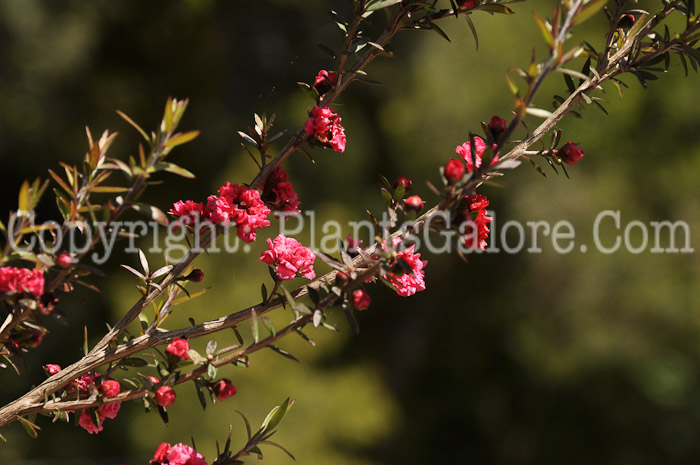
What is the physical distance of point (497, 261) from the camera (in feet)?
10.9

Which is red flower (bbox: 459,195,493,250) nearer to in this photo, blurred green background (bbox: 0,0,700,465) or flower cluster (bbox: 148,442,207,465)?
flower cluster (bbox: 148,442,207,465)

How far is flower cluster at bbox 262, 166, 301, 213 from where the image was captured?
1.95 feet

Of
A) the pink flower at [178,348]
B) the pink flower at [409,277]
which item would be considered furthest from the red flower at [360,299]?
the pink flower at [178,348]

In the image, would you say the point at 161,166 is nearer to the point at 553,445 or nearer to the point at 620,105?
the point at 620,105

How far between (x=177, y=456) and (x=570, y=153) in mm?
417

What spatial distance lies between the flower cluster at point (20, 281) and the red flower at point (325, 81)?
11.2 inches

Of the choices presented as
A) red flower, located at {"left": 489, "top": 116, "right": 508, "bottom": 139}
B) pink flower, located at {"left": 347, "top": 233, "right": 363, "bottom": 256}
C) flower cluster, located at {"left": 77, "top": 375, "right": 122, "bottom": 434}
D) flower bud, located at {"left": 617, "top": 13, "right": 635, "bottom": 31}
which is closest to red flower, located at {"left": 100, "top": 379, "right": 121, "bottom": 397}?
flower cluster, located at {"left": 77, "top": 375, "right": 122, "bottom": 434}

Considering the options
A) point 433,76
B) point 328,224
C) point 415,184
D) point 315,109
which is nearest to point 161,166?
point 315,109

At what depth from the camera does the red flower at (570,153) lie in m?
0.59

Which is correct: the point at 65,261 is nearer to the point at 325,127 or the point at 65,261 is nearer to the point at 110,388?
the point at 110,388

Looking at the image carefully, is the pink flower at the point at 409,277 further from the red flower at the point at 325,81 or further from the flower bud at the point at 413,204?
the red flower at the point at 325,81

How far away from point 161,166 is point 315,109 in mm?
173

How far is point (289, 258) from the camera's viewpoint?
0.56 meters

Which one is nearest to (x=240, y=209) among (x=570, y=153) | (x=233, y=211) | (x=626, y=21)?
(x=233, y=211)
